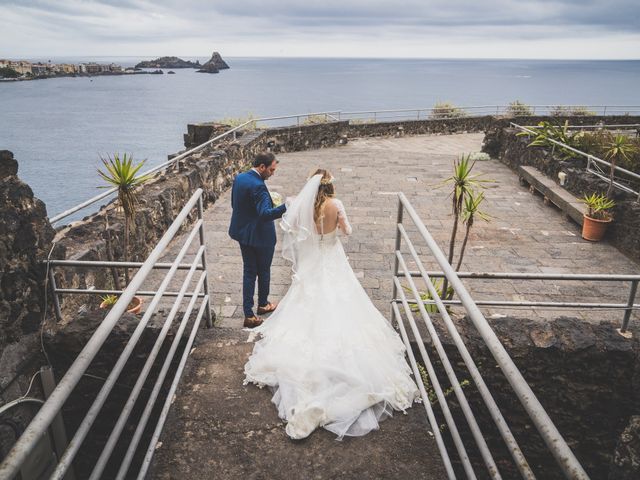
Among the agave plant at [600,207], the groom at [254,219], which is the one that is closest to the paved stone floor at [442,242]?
the agave plant at [600,207]

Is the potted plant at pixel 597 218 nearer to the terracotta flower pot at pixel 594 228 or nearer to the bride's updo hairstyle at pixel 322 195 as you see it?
the terracotta flower pot at pixel 594 228

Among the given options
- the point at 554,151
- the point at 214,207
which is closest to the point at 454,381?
the point at 214,207

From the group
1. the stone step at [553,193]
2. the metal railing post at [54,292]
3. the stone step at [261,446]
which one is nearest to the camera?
the stone step at [261,446]

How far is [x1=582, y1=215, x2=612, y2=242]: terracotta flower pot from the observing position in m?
8.16

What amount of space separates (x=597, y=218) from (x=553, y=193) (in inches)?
78.1

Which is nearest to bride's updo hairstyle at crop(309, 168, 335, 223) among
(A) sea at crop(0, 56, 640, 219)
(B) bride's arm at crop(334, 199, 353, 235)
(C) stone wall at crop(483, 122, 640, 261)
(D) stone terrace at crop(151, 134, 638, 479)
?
(B) bride's arm at crop(334, 199, 353, 235)

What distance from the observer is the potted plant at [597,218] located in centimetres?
816

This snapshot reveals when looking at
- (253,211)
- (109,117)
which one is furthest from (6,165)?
(109,117)

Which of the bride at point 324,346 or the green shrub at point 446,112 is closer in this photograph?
the bride at point 324,346

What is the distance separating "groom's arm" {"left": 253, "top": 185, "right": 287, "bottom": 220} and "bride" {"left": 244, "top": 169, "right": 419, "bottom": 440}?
0.43 ft

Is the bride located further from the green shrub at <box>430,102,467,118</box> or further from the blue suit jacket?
the green shrub at <box>430,102,467,118</box>

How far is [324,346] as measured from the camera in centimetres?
362

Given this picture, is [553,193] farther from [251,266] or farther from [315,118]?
[315,118]

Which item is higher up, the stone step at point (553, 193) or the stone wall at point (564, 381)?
the stone step at point (553, 193)
